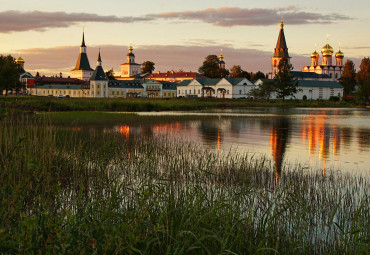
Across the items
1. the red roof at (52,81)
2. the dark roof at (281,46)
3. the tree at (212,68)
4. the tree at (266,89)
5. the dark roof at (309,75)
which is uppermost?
the dark roof at (281,46)

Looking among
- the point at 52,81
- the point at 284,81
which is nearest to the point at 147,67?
the point at 52,81

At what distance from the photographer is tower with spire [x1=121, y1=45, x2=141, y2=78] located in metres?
182

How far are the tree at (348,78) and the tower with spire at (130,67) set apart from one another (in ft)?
279

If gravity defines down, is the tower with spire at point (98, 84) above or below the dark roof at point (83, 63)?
below

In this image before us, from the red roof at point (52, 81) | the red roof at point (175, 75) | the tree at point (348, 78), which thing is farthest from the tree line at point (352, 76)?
the red roof at point (52, 81)

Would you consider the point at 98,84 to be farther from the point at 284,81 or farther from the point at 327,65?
the point at 327,65

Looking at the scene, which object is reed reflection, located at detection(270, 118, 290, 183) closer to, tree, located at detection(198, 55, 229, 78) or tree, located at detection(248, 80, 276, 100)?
tree, located at detection(248, 80, 276, 100)

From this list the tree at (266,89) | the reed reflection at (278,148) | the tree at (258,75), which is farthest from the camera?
the tree at (258,75)

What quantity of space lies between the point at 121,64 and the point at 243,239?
608 feet

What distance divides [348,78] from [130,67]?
3467 inches

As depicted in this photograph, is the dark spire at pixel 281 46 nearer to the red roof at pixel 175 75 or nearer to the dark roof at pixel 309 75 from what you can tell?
the dark roof at pixel 309 75

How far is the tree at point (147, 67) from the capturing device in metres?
184

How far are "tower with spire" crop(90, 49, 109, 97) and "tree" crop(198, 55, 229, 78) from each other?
41586 mm

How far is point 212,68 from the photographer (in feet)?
508
